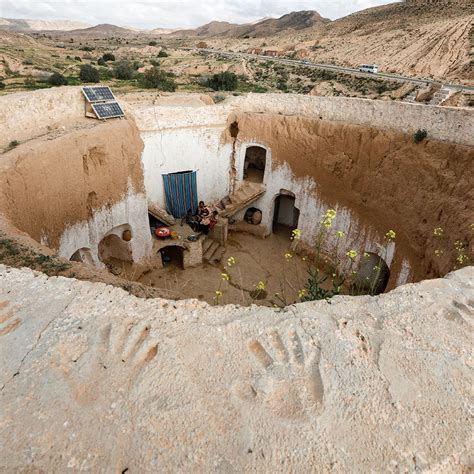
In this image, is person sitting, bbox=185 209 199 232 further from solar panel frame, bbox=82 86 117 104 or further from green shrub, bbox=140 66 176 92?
green shrub, bbox=140 66 176 92

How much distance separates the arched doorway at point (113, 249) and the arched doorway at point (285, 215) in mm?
6478

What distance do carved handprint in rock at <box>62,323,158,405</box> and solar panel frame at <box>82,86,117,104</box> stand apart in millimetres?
9992

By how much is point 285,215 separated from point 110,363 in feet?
44.0

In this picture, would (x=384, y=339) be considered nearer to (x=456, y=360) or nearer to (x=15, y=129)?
(x=456, y=360)

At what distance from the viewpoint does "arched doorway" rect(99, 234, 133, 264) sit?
500 inches

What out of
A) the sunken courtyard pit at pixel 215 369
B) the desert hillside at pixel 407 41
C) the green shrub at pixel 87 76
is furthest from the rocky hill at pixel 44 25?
the sunken courtyard pit at pixel 215 369

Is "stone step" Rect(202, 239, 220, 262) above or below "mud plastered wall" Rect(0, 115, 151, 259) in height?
below

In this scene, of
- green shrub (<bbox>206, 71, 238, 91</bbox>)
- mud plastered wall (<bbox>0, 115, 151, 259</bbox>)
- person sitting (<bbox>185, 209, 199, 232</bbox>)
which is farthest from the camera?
green shrub (<bbox>206, 71, 238, 91</bbox>)

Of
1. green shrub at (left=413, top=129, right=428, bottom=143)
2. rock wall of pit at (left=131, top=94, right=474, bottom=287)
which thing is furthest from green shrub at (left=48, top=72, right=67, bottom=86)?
green shrub at (left=413, top=129, right=428, bottom=143)

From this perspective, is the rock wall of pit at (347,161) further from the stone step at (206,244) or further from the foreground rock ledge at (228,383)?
the foreground rock ledge at (228,383)

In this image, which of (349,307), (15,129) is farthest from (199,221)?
(349,307)

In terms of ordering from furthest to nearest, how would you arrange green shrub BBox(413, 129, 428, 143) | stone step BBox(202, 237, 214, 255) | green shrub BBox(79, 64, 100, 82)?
green shrub BBox(79, 64, 100, 82) → stone step BBox(202, 237, 214, 255) → green shrub BBox(413, 129, 428, 143)

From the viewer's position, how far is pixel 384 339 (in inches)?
151

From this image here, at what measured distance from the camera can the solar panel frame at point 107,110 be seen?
37.3 ft
